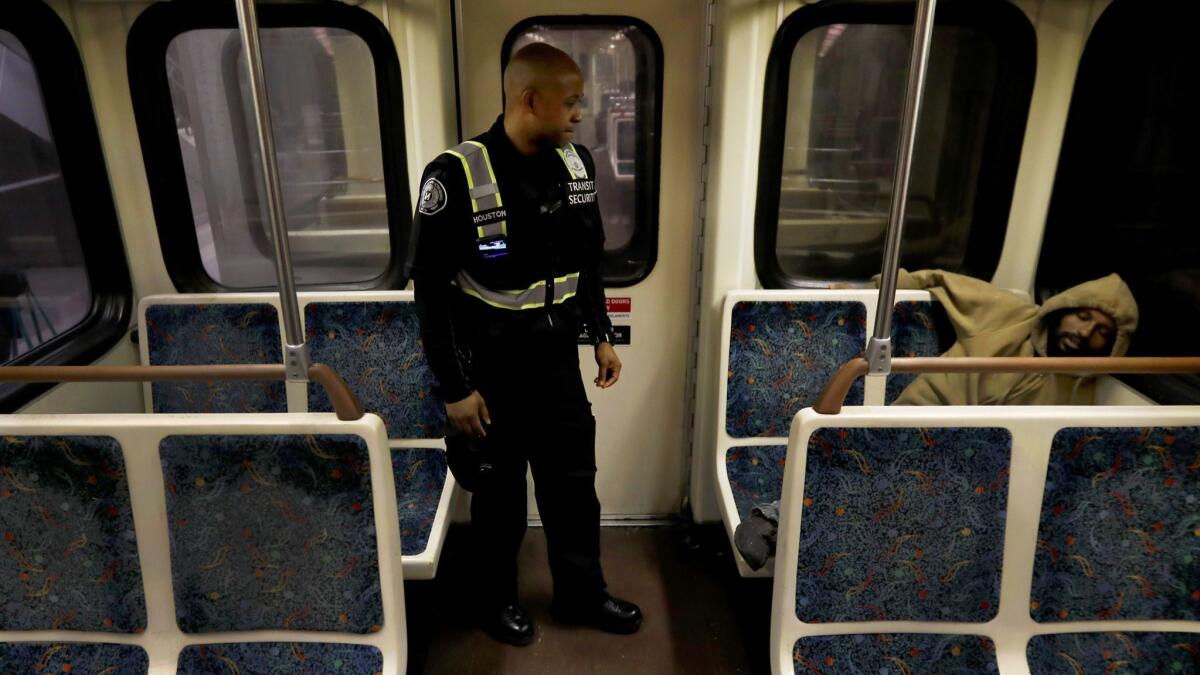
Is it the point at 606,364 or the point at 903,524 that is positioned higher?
the point at 606,364

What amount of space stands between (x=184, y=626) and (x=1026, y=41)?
3.05 m

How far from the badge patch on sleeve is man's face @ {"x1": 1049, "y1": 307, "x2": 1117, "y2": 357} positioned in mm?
1906

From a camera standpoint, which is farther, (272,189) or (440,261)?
(440,261)

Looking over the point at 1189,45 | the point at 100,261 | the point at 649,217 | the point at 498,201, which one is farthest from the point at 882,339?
the point at 100,261

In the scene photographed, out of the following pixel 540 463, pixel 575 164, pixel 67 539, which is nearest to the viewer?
pixel 67 539

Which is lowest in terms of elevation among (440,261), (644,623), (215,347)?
(644,623)

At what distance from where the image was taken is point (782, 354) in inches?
99.7

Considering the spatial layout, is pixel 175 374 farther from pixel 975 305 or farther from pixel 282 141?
pixel 975 305

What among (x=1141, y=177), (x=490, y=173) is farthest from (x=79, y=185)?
(x=1141, y=177)

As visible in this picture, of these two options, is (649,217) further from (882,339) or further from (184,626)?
(184,626)

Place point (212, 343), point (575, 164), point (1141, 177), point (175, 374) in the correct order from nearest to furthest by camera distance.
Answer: point (175, 374) < point (575, 164) < point (1141, 177) < point (212, 343)

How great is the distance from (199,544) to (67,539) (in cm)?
27

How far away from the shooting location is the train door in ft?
8.19

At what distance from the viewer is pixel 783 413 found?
2.57 meters
